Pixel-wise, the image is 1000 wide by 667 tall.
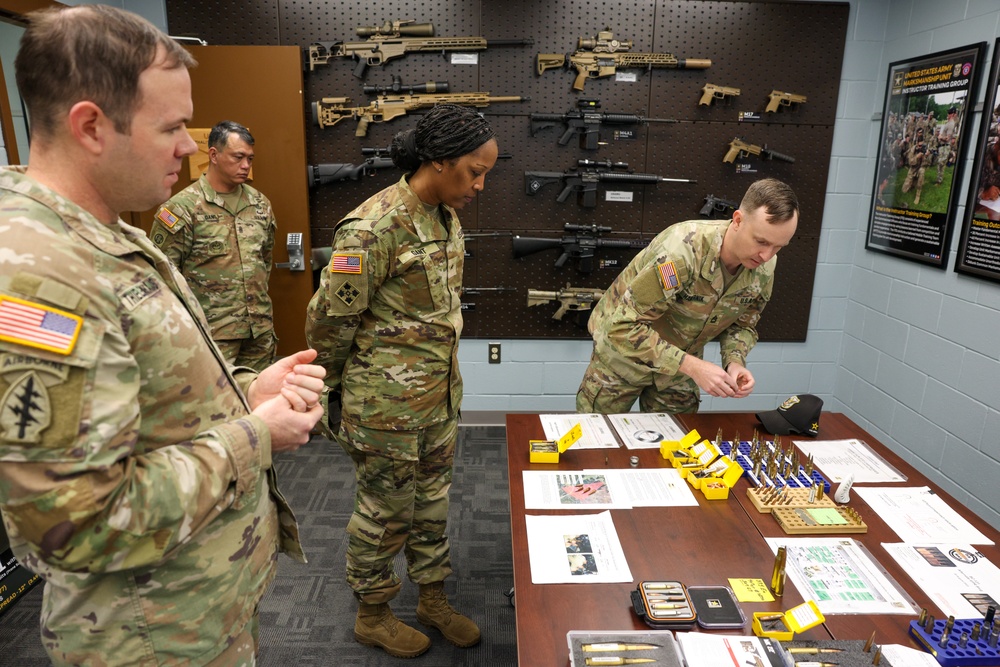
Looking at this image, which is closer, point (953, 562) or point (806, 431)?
point (953, 562)

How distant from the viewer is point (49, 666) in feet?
6.75

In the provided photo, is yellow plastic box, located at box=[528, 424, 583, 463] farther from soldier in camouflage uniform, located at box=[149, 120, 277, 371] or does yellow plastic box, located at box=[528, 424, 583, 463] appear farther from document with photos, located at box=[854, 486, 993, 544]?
soldier in camouflage uniform, located at box=[149, 120, 277, 371]

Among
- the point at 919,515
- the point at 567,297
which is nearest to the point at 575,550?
the point at 919,515

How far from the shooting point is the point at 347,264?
176 centimetres

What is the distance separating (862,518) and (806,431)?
0.54 m

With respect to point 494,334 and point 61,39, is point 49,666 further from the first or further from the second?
point 494,334

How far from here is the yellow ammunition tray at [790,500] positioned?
1623mm

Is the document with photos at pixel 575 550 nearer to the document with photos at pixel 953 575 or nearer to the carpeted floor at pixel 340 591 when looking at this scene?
the document with photos at pixel 953 575

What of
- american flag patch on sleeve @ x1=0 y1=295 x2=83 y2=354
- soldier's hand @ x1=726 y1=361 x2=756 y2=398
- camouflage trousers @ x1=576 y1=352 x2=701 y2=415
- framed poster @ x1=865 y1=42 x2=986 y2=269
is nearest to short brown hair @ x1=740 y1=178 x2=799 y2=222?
soldier's hand @ x1=726 y1=361 x2=756 y2=398

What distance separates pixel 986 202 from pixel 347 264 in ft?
8.96

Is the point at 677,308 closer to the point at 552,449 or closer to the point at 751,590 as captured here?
the point at 552,449

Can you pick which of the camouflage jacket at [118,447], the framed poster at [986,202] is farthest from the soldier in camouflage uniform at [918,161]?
the camouflage jacket at [118,447]

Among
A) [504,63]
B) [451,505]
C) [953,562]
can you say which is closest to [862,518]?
[953,562]

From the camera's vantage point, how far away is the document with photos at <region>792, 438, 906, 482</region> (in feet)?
5.98
